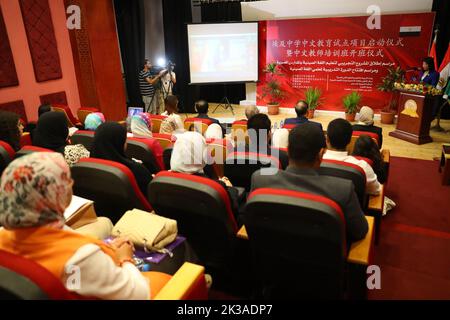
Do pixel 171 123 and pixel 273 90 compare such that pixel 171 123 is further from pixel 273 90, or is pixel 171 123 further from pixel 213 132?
pixel 273 90

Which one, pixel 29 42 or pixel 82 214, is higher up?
pixel 29 42

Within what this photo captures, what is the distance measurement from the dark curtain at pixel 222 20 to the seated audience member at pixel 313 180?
6208 mm

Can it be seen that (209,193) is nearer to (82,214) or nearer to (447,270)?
(82,214)

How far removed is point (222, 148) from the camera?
3.02m

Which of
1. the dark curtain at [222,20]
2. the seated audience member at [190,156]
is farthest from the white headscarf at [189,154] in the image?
the dark curtain at [222,20]

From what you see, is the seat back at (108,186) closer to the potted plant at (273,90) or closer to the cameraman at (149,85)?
the cameraman at (149,85)

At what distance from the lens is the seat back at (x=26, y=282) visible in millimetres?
957

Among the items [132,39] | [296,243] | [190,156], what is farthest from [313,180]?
[132,39]

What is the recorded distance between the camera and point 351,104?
646cm

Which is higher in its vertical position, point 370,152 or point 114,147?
point 114,147

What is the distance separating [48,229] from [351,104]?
6264 millimetres

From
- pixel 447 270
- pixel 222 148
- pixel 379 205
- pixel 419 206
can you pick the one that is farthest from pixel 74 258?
pixel 419 206

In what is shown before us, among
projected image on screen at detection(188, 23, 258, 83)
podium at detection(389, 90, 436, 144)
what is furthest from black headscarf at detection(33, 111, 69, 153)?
projected image on screen at detection(188, 23, 258, 83)

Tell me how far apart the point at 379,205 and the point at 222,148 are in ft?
4.43
